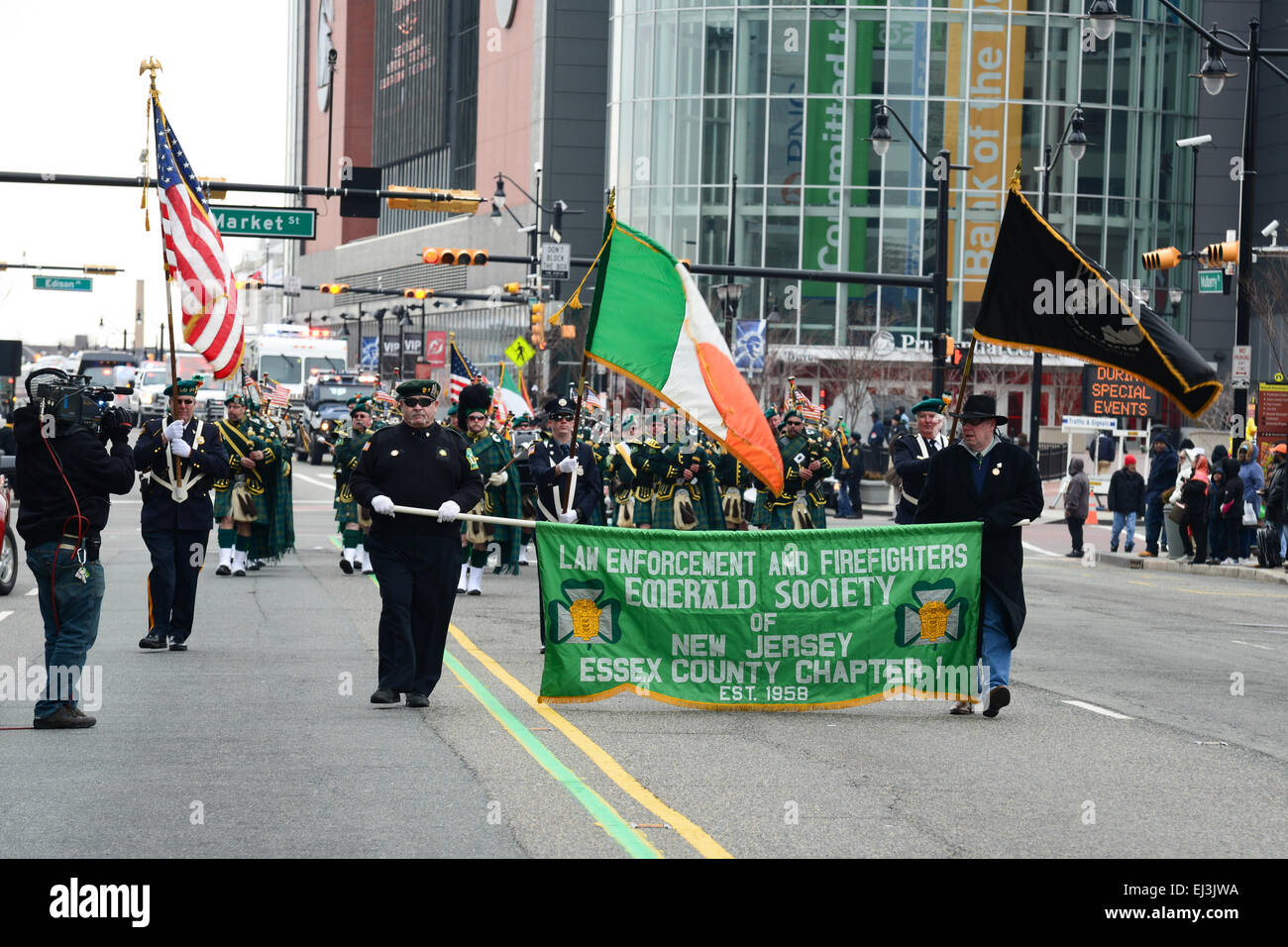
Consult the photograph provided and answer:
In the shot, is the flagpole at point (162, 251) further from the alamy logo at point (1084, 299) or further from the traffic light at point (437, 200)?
the traffic light at point (437, 200)

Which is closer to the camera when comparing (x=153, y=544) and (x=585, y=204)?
(x=153, y=544)

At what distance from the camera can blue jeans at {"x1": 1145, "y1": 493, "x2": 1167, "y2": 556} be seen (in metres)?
29.8

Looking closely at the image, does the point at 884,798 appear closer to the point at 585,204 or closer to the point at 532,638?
the point at 532,638

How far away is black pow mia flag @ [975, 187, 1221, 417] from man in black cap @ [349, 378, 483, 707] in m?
3.46

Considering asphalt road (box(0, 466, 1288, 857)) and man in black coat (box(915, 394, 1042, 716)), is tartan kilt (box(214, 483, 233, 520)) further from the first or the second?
man in black coat (box(915, 394, 1042, 716))

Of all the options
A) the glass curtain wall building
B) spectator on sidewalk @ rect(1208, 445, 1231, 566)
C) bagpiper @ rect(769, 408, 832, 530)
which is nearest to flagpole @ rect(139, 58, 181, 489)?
bagpiper @ rect(769, 408, 832, 530)

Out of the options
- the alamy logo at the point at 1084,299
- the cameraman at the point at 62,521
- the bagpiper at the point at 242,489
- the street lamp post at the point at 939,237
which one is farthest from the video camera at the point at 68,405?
the street lamp post at the point at 939,237

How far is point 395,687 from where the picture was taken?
1092 centimetres

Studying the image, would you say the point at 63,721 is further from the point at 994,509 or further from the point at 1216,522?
the point at 1216,522

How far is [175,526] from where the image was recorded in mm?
13562

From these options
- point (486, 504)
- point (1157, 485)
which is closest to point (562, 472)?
point (486, 504)

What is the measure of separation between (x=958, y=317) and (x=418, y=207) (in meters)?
39.1
